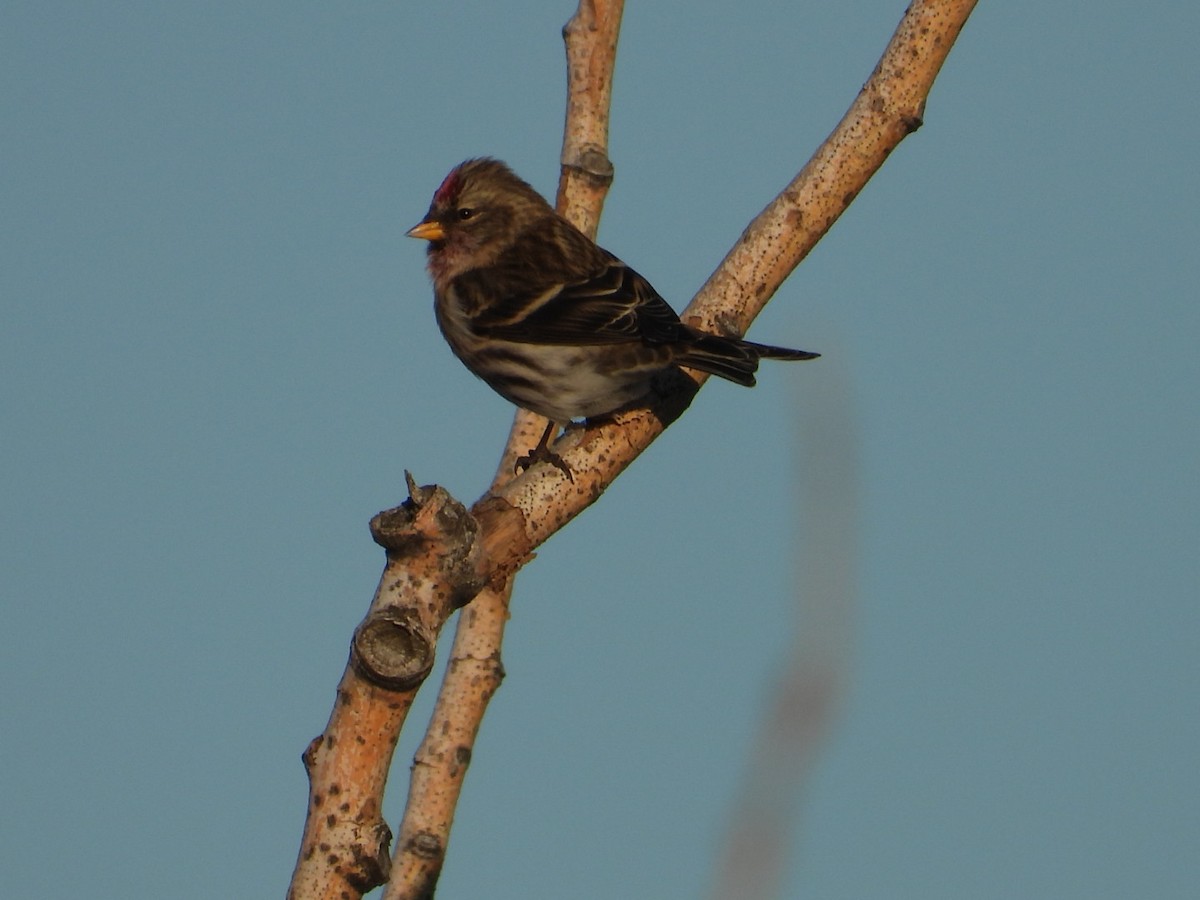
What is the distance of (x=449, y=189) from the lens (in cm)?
706

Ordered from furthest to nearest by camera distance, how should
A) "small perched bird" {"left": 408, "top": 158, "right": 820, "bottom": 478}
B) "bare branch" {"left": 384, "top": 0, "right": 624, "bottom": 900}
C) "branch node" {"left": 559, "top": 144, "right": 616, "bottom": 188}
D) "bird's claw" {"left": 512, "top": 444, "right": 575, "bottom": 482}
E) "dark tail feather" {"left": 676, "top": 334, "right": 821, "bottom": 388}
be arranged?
"small perched bird" {"left": 408, "top": 158, "right": 820, "bottom": 478} → "branch node" {"left": 559, "top": 144, "right": 616, "bottom": 188} → "dark tail feather" {"left": 676, "top": 334, "right": 821, "bottom": 388} → "bird's claw" {"left": 512, "top": 444, "right": 575, "bottom": 482} → "bare branch" {"left": 384, "top": 0, "right": 624, "bottom": 900}

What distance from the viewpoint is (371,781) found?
104 inches

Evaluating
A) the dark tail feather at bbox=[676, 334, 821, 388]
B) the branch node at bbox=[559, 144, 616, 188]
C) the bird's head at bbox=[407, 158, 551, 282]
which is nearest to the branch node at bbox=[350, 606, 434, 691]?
the dark tail feather at bbox=[676, 334, 821, 388]

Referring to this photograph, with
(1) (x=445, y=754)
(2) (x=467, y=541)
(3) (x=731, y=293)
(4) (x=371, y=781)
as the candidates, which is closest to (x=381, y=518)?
(2) (x=467, y=541)

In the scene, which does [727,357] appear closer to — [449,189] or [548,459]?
[548,459]

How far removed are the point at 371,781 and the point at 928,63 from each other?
9.39ft

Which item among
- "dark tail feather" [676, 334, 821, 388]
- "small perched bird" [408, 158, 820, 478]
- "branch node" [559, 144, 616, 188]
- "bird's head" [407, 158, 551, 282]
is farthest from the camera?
"bird's head" [407, 158, 551, 282]

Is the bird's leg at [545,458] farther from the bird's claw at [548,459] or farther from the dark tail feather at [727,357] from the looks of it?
the dark tail feather at [727,357]

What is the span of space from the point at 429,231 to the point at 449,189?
0.72ft

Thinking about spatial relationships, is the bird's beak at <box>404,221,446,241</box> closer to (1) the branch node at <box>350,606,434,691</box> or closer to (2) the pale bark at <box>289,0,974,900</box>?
(2) the pale bark at <box>289,0,974,900</box>

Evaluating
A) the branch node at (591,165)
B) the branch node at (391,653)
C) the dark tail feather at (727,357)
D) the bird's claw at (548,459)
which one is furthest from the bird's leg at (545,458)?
the branch node at (391,653)

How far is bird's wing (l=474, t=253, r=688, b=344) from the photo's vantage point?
599 cm

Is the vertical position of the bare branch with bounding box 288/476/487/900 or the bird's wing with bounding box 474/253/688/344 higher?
the bird's wing with bounding box 474/253/688/344

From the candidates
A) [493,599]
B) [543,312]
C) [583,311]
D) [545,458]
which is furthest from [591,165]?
[493,599]
